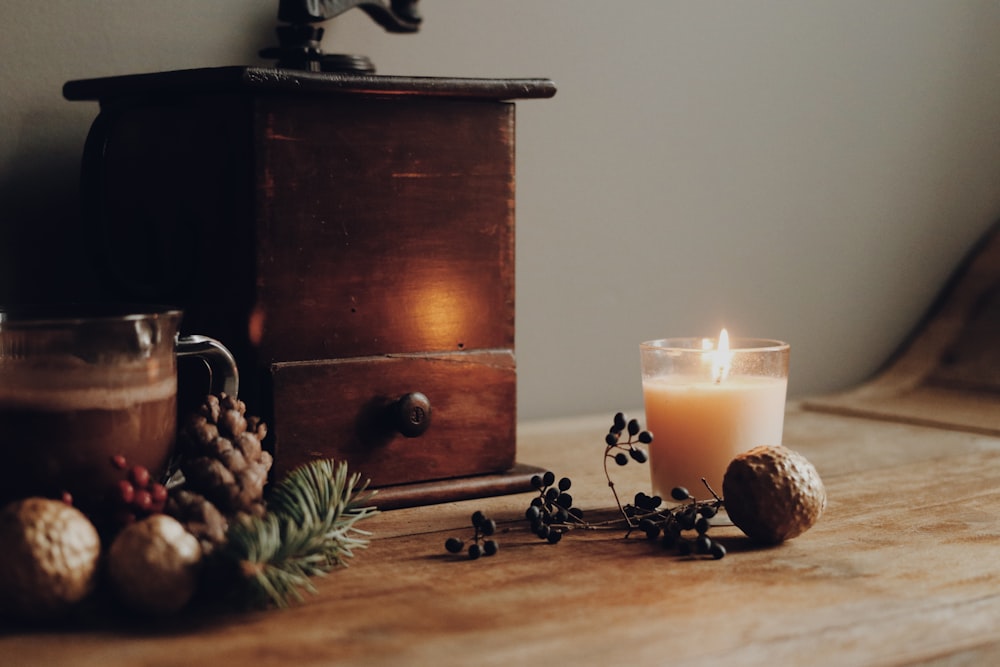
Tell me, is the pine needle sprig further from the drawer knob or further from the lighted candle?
the lighted candle

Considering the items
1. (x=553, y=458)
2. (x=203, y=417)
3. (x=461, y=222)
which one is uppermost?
(x=461, y=222)

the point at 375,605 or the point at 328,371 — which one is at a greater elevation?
the point at 328,371

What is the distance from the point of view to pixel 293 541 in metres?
0.73

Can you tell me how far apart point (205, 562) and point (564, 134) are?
35.2 inches

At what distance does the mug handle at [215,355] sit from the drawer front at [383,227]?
0.15 ft

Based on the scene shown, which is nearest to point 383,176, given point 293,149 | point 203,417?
point 293,149

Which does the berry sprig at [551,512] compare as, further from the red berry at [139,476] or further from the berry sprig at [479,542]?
the red berry at [139,476]

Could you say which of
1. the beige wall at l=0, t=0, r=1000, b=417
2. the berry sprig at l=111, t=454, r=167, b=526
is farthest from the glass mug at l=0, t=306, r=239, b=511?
the beige wall at l=0, t=0, r=1000, b=417

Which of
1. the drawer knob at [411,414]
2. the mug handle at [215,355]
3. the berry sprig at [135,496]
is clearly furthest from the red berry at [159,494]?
the drawer knob at [411,414]

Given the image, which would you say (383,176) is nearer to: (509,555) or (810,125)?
(509,555)

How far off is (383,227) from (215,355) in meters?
0.19

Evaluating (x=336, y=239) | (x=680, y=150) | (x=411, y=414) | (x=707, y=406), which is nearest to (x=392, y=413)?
(x=411, y=414)

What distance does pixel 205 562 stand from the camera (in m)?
0.71

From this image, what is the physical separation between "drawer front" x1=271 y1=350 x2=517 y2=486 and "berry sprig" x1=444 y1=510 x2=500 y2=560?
154 millimetres
